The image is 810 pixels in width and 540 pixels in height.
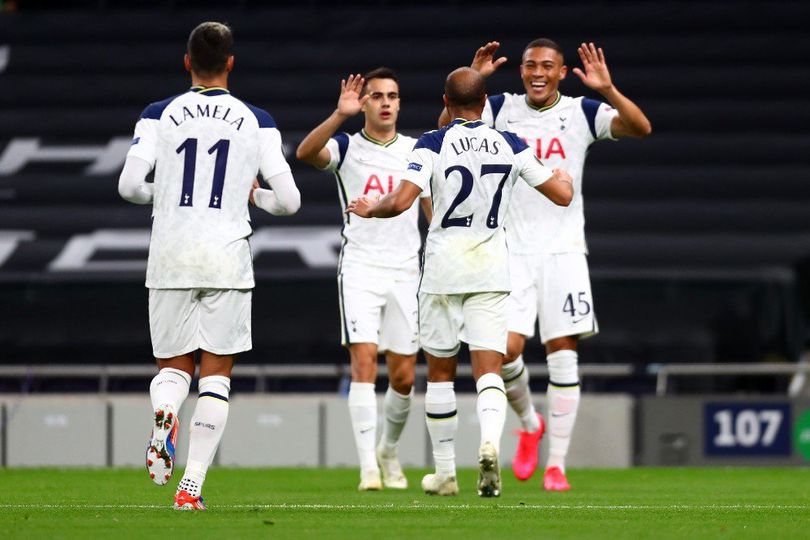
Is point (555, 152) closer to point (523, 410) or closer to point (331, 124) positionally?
point (331, 124)

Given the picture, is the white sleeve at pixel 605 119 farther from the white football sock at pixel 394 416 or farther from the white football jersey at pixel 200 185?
the white football jersey at pixel 200 185

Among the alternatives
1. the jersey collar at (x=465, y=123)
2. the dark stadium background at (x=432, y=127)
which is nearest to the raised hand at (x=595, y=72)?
the jersey collar at (x=465, y=123)

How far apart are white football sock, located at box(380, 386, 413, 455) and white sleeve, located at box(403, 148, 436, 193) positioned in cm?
187

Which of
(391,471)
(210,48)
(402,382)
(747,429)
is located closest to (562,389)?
(402,382)

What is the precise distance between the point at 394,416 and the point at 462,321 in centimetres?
150

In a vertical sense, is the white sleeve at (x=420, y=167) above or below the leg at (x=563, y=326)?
above

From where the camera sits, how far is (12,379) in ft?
53.8

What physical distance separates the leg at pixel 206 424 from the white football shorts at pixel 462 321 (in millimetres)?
1533

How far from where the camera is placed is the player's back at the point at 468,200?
7.28 meters

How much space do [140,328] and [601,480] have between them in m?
8.39

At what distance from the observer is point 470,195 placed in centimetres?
729

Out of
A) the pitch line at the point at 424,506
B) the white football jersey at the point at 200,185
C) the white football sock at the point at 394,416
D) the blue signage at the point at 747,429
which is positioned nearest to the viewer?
the white football jersey at the point at 200,185

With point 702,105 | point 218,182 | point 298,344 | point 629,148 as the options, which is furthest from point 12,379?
point 218,182

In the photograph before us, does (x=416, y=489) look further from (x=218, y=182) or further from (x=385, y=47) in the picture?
(x=385, y=47)
